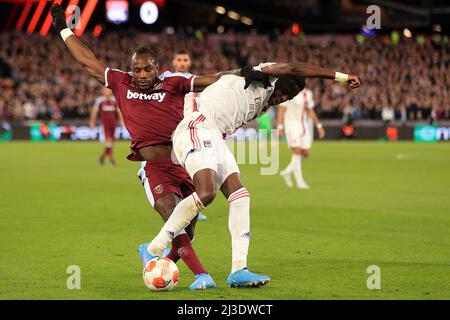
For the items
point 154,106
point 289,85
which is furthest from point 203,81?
point 289,85

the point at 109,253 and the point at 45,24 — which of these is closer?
the point at 109,253

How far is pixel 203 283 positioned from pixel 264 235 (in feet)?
13.3

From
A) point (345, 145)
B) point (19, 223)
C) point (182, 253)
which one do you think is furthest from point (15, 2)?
point (182, 253)

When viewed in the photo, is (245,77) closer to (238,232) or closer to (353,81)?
(353,81)

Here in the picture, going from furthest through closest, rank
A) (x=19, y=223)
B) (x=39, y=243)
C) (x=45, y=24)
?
(x=45, y=24), (x=19, y=223), (x=39, y=243)

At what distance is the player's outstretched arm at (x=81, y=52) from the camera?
8672 mm

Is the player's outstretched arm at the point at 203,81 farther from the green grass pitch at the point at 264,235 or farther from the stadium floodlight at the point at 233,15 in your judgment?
the stadium floodlight at the point at 233,15

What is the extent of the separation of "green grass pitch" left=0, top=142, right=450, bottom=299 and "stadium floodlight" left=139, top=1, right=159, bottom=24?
35068 mm

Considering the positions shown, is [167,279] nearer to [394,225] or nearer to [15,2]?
[394,225]

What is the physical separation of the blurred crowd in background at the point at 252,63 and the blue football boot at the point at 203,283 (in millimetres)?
34192

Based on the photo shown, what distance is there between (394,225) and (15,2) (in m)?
47.6

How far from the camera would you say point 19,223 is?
12836mm

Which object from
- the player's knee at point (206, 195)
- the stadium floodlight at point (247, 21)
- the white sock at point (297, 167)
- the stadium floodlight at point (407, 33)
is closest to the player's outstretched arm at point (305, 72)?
the player's knee at point (206, 195)

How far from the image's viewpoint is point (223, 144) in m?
8.14
